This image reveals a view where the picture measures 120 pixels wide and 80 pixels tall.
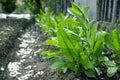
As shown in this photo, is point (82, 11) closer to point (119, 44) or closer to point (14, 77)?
point (119, 44)

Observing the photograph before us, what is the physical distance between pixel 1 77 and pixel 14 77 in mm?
186

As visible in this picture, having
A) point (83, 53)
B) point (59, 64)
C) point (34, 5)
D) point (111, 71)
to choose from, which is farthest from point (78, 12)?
point (34, 5)

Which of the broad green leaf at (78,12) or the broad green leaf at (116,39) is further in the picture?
the broad green leaf at (78,12)

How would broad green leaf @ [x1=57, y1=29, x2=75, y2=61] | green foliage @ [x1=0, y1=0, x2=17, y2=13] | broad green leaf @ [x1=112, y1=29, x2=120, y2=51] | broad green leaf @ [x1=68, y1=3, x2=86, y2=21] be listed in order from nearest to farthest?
broad green leaf @ [x1=57, y1=29, x2=75, y2=61], broad green leaf @ [x1=112, y1=29, x2=120, y2=51], broad green leaf @ [x1=68, y1=3, x2=86, y2=21], green foliage @ [x1=0, y1=0, x2=17, y2=13]

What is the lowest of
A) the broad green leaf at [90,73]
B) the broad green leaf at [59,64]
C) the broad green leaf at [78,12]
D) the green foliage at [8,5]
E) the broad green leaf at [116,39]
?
the green foliage at [8,5]

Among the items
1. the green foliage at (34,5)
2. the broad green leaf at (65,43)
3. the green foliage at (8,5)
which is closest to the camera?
the broad green leaf at (65,43)

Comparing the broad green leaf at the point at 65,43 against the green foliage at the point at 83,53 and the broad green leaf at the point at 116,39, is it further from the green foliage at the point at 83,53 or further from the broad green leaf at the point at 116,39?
the broad green leaf at the point at 116,39

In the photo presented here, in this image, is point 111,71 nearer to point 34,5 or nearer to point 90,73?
point 90,73

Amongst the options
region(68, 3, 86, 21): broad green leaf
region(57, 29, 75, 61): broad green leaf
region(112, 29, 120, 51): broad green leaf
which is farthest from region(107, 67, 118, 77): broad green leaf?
region(68, 3, 86, 21): broad green leaf

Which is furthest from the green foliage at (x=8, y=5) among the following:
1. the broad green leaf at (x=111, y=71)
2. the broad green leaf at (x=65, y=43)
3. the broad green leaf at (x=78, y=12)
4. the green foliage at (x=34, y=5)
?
the broad green leaf at (x=111, y=71)

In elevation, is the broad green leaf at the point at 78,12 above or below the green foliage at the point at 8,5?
above

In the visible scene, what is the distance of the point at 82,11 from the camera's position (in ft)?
10.5

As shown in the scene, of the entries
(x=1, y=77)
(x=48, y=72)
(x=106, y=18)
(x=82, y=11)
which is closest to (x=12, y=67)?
(x=1, y=77)

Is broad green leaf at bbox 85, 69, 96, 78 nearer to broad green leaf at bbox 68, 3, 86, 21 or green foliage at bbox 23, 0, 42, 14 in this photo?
broad green leaf at bbox 68, 3, 86, 21
